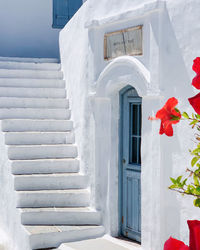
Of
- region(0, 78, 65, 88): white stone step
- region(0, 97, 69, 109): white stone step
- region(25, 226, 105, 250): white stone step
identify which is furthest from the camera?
region(0, 78, 65, 88): white stone step

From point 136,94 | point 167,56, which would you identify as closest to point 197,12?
point 167,56

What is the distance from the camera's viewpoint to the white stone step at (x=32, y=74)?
970 centimetres

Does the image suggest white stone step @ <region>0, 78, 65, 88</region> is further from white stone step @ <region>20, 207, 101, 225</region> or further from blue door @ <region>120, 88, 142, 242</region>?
white stone step @ <region>20, 207, 101, 225</region>

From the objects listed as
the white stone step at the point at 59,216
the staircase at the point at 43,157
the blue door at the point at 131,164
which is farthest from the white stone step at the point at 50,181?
the blue door at the point at 131,164

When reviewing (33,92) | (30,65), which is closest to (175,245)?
(33,92)

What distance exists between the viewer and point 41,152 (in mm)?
8039

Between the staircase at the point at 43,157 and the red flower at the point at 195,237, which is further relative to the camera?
the staircase at the point at 43,157

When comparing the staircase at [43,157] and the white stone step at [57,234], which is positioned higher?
the staircase at [43,157]

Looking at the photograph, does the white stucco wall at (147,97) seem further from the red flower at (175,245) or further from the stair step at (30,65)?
the red flower at (175,245)

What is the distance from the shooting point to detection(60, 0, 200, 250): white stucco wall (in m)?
5.46

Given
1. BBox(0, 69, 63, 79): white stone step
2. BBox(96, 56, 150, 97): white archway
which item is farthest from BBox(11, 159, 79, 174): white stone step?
BBox(0, 69, 63, 79): white stone step

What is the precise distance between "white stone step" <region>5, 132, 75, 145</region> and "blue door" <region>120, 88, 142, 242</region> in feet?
5.49

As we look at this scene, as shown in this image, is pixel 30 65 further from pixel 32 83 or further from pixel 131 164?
pixel 131 164

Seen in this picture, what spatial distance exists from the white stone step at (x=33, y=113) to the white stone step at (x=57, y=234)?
2.63 metres
